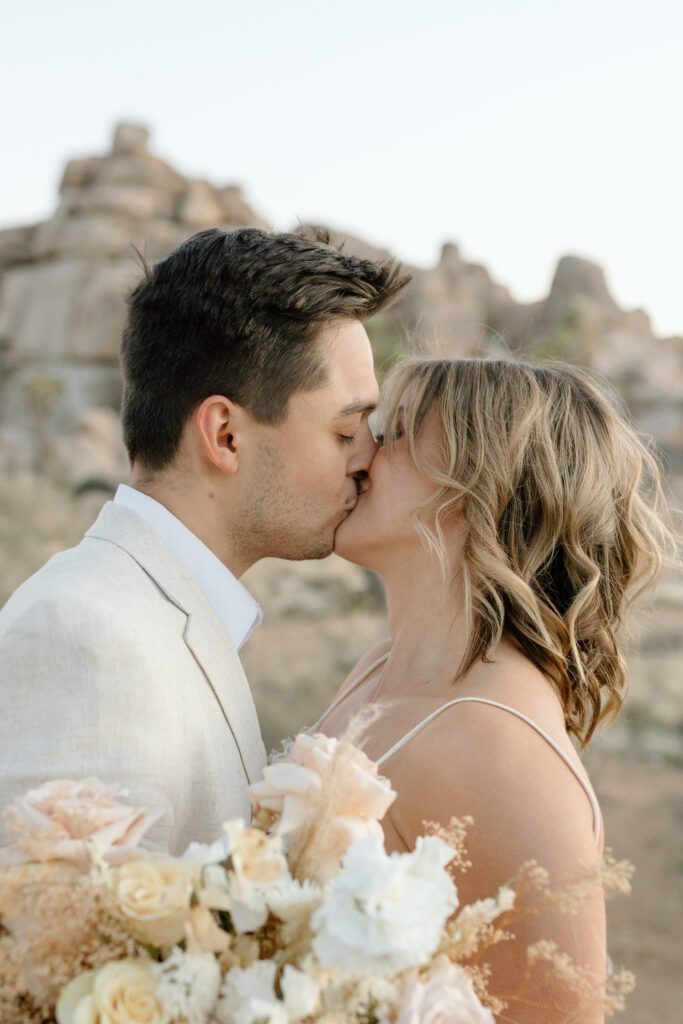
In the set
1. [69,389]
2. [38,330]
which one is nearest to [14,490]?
[69,389]

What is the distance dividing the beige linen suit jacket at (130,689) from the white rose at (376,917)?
76 centimetres

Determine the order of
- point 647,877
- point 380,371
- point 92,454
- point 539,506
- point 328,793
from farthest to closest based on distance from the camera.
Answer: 1. point 92,454
2. point 647,877
3. point 380,371
4. point 539,506
5. point 328,793

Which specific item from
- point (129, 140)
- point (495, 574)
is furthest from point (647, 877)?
point (129, 140)

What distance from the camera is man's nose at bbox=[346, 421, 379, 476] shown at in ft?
11.4

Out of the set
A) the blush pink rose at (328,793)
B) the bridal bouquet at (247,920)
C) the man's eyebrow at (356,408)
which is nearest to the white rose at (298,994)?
the bridal bouquet at (247,920)

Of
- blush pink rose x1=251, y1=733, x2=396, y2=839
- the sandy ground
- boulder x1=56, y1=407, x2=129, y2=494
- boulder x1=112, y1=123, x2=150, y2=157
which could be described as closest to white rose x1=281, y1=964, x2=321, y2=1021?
blush pink rose x1=251, y1=733, x2=396, y2=839

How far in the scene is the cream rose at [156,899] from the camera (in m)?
1.42

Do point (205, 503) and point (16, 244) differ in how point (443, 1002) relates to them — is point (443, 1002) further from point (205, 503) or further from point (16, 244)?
point (16, 244)

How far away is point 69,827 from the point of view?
161 cm

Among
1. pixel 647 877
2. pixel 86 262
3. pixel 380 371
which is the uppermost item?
pixel 380 371

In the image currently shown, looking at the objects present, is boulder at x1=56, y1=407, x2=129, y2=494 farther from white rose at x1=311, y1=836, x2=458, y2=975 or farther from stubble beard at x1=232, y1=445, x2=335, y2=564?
white rose at x1=311, y1=836, x2=458, y2=975

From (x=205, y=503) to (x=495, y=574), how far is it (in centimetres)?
89

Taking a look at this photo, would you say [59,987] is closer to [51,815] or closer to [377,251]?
[51,815]

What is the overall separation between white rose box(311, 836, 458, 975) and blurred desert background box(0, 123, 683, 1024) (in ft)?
8.34
